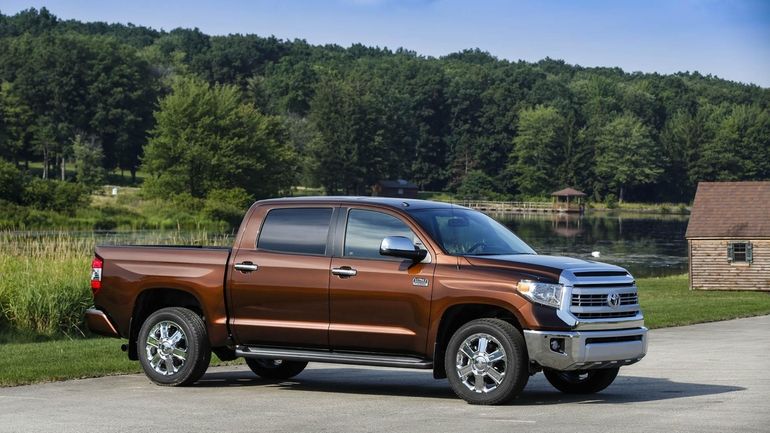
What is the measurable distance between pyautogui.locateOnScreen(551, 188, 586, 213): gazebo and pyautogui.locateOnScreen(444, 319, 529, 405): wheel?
6027 inches

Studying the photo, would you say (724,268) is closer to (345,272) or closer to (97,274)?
(97,274)

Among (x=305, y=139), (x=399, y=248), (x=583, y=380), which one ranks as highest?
(x=305, y=139)

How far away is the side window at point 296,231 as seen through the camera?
13312 millimetres

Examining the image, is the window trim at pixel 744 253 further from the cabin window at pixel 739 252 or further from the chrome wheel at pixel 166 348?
the chrome wheel at pixel 166 348

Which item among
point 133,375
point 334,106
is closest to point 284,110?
point 334,106

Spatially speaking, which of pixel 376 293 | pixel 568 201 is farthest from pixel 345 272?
pixel 568 201

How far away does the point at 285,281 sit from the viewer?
13203mm

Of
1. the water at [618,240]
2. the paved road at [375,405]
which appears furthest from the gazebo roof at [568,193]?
the paved road at [375,405]

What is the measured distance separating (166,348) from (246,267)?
1.34 metres

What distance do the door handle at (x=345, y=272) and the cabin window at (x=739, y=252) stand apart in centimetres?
4549

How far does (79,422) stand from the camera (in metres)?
11.1

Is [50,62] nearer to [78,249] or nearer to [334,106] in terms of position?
[334,106]

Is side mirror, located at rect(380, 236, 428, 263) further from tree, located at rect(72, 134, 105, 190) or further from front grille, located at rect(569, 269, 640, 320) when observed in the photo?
tree, located at rect(72, 134, 105, 190)

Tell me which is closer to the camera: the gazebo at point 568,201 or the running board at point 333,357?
the running board at point 333,357
